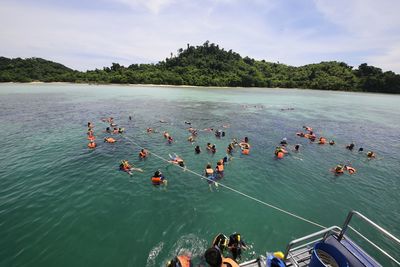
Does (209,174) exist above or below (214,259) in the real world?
below

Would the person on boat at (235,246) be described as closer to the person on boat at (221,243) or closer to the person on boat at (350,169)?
the person on boat at (221,243)

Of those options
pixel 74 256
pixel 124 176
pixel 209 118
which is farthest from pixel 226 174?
pixel 209 118

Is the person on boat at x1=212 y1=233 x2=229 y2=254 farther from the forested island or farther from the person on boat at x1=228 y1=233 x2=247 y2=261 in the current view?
the forested island

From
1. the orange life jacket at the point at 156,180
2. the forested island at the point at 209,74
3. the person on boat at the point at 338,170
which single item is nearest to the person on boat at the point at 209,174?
the orange life jacket at the point at 156,180

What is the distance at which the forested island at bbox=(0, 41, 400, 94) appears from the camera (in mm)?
137788

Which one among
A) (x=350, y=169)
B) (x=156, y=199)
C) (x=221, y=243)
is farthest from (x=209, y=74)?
(x=221, y=243)

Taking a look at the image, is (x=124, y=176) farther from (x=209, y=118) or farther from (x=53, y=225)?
(x=209, y=118)

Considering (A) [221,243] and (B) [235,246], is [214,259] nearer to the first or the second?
(A) [221,243]

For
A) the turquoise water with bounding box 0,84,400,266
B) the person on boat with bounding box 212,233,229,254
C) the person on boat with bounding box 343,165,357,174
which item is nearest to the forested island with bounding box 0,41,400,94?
the turquoise water with bounding box 0,84,400,266

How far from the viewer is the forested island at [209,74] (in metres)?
138

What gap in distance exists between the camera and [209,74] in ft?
A: 526

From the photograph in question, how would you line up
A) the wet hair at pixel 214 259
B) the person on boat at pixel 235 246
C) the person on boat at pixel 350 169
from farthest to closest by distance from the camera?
the person on boat at pixel 350 169, the person on boat at pixel 235 246, the wet hair at pixel 214 259

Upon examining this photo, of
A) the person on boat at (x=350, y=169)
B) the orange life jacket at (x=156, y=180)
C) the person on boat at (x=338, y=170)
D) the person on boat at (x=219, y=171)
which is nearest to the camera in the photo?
the orange life jacket at (x=156, y=180)

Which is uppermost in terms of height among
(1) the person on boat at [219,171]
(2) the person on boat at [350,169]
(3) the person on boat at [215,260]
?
(3) the person on boat at [215,260]
